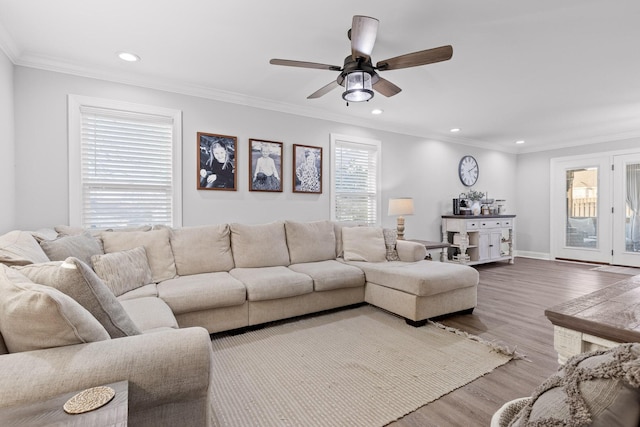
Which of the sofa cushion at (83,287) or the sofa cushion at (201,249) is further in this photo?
the sofa cushion at (201,249)

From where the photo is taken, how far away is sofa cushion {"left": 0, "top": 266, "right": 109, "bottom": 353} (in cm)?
97

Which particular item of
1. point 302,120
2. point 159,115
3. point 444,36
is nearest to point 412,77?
point 444,36

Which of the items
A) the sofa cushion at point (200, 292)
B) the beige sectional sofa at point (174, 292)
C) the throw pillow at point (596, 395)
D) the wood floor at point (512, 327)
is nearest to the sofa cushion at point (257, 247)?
the beige sectional sofa at point (174, 292)

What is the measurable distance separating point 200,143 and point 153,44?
3.72ft

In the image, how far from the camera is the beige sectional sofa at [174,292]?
99cm

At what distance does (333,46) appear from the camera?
2590 mm

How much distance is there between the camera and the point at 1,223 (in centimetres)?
243

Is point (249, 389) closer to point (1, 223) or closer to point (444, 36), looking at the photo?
point (1, 223)

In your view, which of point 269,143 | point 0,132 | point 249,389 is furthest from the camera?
point 269,143

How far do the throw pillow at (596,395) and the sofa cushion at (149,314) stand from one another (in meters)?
1.81

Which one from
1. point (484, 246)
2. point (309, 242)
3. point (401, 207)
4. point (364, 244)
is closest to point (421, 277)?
point (364, 244)

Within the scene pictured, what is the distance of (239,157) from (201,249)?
1.28 meters

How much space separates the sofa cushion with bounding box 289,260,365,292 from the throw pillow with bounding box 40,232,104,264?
179 cm

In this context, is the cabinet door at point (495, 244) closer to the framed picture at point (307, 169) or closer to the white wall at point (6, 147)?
the framed picture at point (307, 169)
